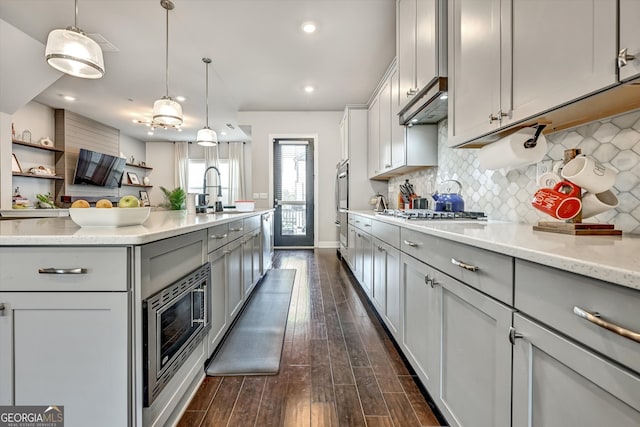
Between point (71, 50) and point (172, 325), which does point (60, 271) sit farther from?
point (71, 50)

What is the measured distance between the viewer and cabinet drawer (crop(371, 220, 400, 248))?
75.1 inches

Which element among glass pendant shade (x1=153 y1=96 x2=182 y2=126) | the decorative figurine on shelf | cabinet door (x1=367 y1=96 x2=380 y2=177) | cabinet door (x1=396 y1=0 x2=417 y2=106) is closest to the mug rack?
cabinet door (x1=396 y1=0 x2=417 y2=106)

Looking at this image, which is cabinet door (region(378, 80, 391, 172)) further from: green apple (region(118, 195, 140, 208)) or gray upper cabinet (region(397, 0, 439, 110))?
green apple (region(118, 195, 140, 208))

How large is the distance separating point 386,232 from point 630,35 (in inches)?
60.6

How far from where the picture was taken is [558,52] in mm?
1004

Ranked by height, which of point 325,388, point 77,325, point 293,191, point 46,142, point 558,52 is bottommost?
point 325,388

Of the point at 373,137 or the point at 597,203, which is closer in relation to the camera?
the point at 597,203

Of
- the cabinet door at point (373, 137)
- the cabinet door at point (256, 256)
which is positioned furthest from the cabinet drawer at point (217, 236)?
the cabinet door at point (373, 137)

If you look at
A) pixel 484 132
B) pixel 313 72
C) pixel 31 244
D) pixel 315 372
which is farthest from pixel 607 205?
pixel 313 72

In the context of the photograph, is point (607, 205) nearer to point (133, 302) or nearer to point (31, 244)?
point (133, 302)

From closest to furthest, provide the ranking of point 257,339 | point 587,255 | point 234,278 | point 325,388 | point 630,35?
point 587,255
point 630,35
point 325,388
point 257,339
point 234,278

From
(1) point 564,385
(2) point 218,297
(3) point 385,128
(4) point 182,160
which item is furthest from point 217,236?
(4) point 182,160

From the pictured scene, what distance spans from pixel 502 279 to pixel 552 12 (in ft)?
3.10

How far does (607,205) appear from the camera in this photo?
42.1 inches
